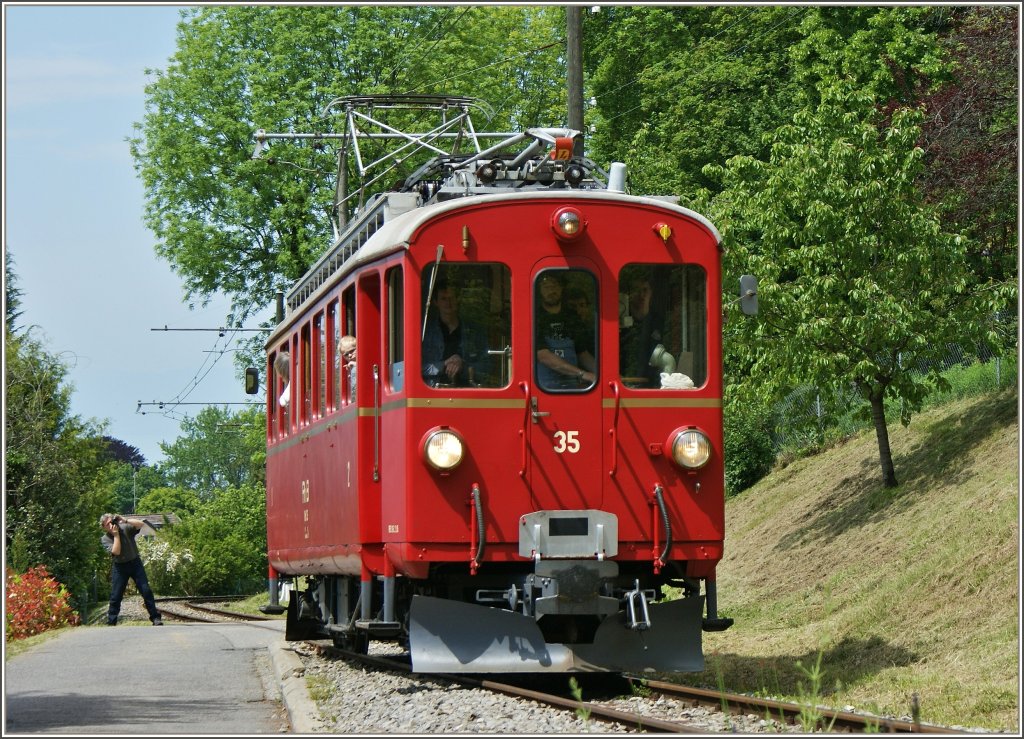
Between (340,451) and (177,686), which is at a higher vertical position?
(340,451)

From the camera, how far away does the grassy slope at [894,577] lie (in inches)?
464

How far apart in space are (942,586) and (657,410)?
205 inches

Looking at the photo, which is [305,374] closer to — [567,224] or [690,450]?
[567,224]

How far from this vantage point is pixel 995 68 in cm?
2345

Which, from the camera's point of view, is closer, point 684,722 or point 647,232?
point 684,722

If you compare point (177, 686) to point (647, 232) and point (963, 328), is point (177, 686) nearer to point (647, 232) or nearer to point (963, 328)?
point (647, 232)

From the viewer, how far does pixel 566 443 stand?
1120 cm

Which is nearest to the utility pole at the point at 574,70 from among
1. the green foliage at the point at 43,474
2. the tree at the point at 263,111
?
the green foliage at the point at 43,474

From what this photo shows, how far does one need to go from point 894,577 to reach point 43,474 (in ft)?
77.7

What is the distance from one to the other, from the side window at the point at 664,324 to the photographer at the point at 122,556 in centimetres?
1197

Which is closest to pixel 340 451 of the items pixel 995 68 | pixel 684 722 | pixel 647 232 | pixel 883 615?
pixel 647 232

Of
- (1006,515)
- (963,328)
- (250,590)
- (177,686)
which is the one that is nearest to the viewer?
(177,686)

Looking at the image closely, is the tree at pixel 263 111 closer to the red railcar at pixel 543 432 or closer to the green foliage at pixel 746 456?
the green foliage at pixel 746 456

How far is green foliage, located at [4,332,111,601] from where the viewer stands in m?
34.1
